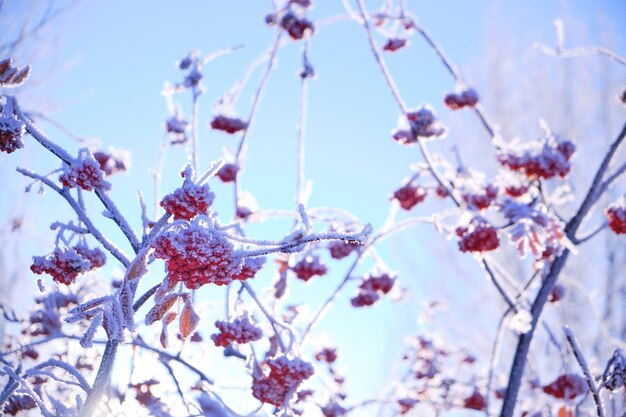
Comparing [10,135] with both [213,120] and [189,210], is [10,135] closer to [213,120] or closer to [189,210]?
[189,210]

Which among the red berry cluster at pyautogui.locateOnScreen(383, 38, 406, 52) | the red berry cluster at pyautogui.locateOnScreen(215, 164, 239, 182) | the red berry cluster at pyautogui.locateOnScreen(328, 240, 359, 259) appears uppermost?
the red berry cluster at pyautogui.locateOnScreen(383, 38, 406, 52)

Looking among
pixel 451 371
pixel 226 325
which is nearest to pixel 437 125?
pixel 226 325

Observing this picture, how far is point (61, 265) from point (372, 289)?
1.64 metres

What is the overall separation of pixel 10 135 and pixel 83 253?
48cm

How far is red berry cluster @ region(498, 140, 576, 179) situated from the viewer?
7.50 ft

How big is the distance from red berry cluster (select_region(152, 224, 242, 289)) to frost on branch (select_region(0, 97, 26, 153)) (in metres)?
0.50

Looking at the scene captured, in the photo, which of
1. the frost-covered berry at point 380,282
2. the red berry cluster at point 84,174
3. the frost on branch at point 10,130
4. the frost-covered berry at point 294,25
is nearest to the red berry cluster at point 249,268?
the red berry cluster at point 84,174

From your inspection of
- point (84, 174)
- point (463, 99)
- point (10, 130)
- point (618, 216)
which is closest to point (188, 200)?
point (84, 174)

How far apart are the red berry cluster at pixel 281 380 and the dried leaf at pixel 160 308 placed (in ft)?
1.79

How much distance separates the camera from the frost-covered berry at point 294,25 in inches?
104

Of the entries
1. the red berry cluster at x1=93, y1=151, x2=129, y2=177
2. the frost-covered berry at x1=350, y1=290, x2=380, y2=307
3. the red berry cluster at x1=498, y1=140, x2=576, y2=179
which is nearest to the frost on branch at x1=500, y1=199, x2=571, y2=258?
the red berry cluster at x1=498, y1=140, x2=576, y2=179

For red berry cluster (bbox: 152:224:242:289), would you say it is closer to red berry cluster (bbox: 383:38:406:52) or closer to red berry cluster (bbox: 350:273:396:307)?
red berry cluster (bbox: 350:273:396:307)

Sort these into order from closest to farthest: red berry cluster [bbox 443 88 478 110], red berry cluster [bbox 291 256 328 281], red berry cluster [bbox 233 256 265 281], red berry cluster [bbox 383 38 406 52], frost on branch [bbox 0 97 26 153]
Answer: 1. frost on branch [bbox 0 97 26 153]
2. red berry cluster [bbox 233 256 265 281]
3. red berry cluster [bbox 291 256 328 281]
4. red berry cluster [bbox 443 88 478 110]
5. red berry cluster [bbox 383 38 406 52]

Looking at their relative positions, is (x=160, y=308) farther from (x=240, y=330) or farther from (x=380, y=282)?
(x=380, y=282)
